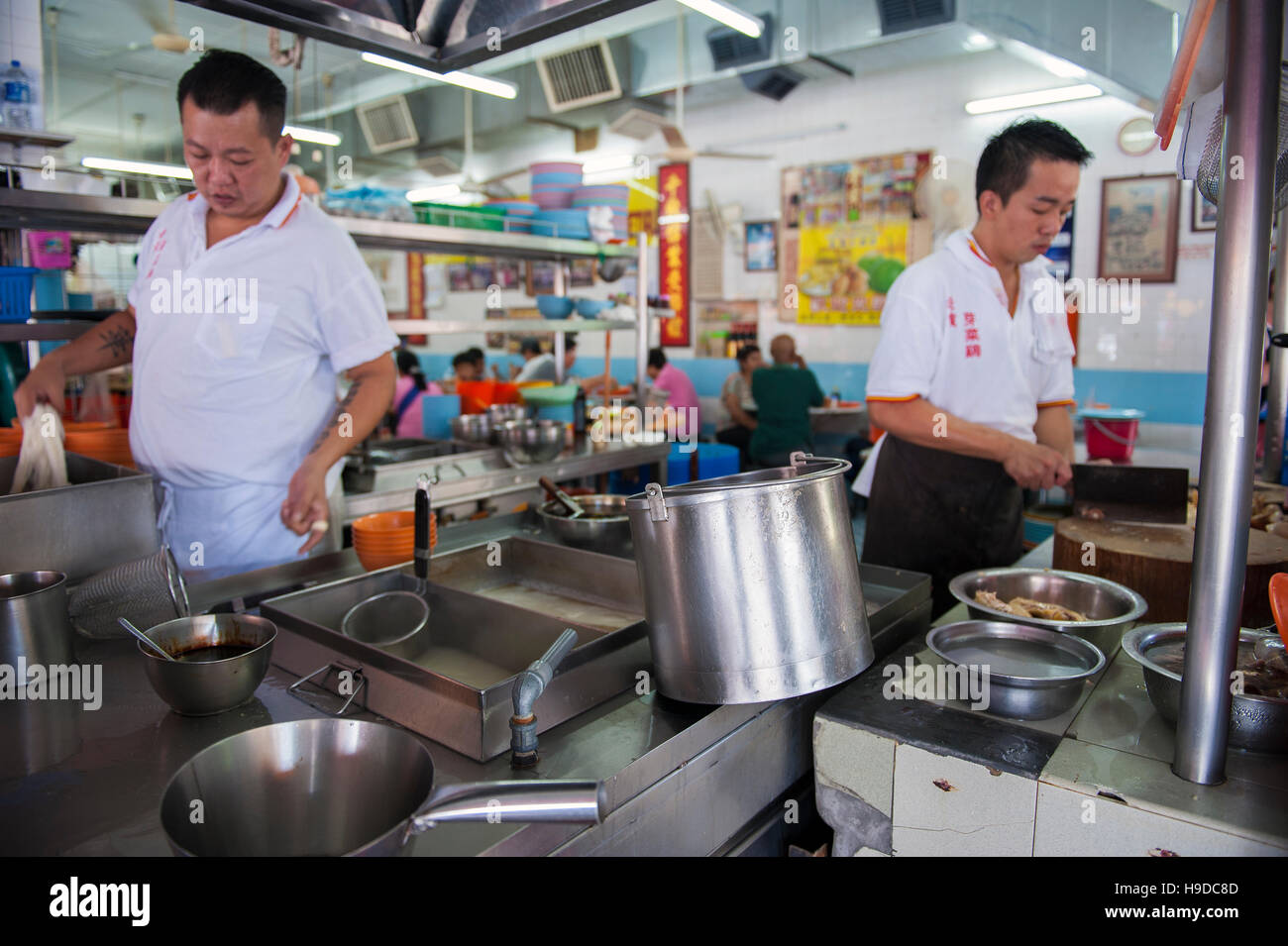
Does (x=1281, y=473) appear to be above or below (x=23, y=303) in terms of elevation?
below

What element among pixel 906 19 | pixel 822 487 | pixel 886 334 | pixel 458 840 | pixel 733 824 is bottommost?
pixel 733 824

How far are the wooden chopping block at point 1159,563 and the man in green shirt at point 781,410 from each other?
4.45 metres

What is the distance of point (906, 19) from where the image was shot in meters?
6.12

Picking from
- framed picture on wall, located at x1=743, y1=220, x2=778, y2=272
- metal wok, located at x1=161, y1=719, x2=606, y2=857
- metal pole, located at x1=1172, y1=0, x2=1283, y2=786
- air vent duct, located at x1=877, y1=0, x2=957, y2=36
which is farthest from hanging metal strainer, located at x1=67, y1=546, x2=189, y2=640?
framed picture on wall, located at x1=743, y1=220, x2=778, y2=272

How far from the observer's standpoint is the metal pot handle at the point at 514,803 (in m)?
0.87

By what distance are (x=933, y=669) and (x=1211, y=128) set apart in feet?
3.11

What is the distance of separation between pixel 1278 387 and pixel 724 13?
318 centimetres

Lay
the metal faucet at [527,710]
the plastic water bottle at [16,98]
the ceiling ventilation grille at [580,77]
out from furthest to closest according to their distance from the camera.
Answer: the ceiling ventilation grille at [580,77]
the plastic water bottle at [16,98]
the metal faucet at [527,710]

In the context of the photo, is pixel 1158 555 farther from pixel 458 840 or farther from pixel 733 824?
pixel 458 840

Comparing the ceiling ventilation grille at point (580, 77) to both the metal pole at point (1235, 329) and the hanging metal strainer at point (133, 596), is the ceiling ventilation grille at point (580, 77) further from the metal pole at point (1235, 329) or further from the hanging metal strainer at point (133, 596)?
the metal pole at point (1235, 329)

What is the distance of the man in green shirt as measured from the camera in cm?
673

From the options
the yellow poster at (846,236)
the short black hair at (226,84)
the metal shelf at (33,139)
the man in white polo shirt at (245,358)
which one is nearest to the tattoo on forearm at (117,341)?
the man in white polo shirt at (245,358)

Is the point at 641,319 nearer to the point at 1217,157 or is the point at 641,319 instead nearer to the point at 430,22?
the point at 430,22
